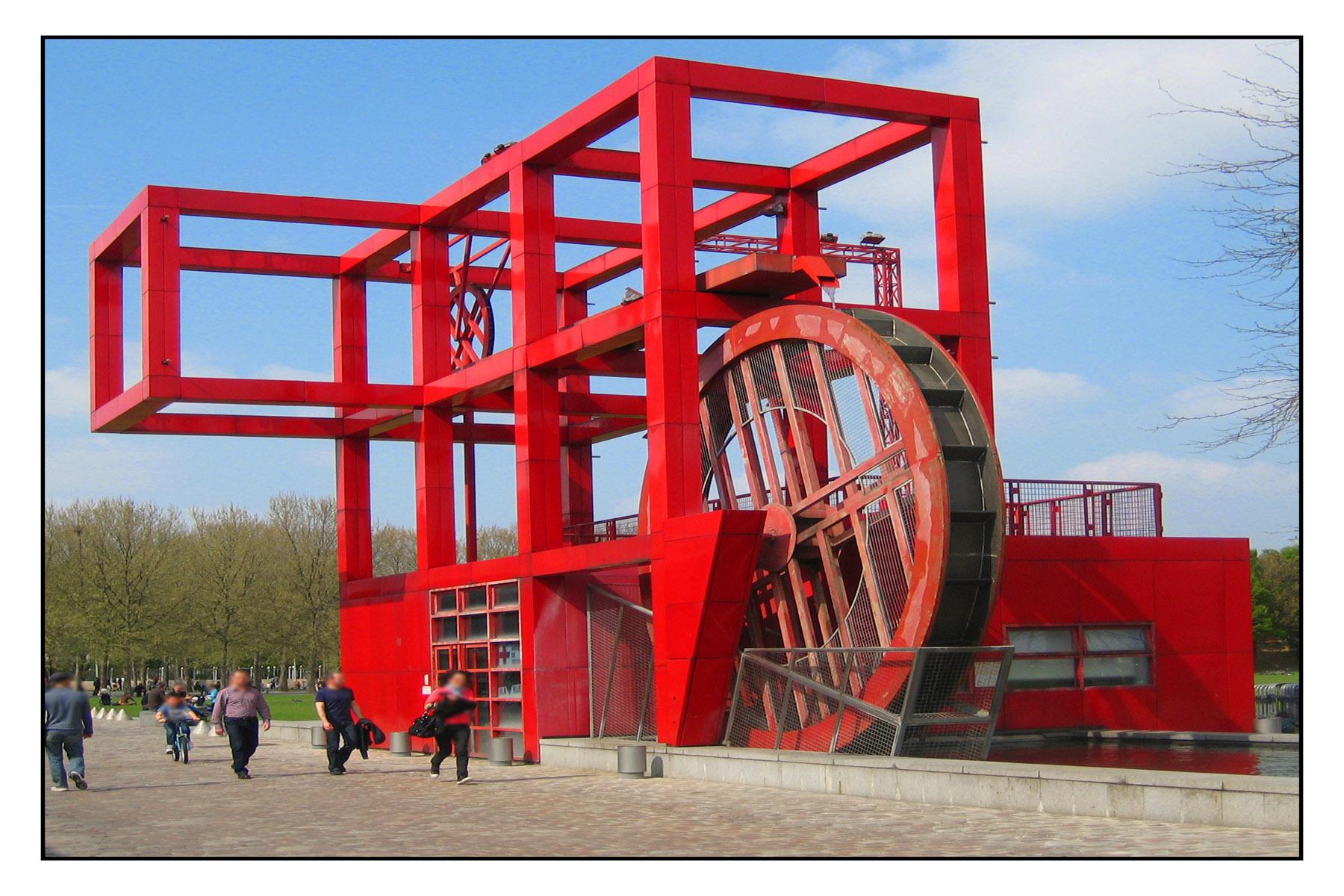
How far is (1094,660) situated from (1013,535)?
2242 mm

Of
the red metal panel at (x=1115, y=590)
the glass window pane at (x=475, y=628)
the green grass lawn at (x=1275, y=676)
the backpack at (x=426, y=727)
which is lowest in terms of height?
the green grass lawn at (x=1275, y=676)

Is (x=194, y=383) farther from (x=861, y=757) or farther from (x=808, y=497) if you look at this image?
(x=861, y=757)

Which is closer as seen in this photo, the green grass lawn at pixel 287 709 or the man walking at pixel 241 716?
the man walking at pixel 241 716

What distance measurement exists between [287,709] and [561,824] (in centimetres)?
4386

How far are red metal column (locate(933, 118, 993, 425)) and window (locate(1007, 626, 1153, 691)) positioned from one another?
12.2 ft

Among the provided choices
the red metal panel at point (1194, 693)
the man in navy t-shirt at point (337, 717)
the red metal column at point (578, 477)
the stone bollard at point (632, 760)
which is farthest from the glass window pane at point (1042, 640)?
the red metal column at point (578, 477)

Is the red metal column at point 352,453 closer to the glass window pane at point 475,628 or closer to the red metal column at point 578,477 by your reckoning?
the red metal column at point 578,477

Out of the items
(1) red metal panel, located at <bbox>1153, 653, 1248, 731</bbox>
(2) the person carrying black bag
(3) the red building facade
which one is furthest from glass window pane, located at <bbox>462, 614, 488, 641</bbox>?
(1) red metal panel, located at <bbox>1153, 653, 1248, 731</bbox>

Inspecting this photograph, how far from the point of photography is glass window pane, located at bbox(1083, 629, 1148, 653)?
1006 inches

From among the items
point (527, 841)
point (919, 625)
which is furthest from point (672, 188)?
point (527, 841)

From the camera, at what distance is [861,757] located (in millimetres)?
Answer: 18328

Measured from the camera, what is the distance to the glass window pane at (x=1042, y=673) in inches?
982

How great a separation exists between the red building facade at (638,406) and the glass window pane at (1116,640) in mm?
48

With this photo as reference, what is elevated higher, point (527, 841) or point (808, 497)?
point (808, 497)
